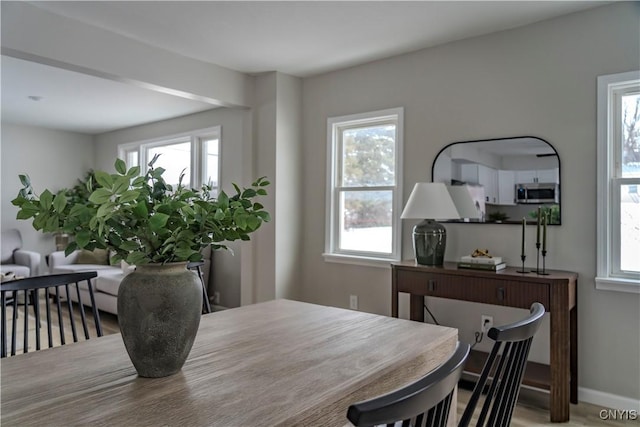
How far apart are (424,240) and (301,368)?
6.58 ft

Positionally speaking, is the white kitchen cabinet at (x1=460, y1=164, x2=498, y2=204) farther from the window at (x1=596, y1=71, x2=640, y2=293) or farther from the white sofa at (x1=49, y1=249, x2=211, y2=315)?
the white sofa at (x1=49, y1=249, x2=211, y2=315)

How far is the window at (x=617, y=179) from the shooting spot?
8.91ft

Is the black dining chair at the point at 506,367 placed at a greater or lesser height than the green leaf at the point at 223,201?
lesser

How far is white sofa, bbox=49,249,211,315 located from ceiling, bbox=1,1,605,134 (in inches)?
81.0

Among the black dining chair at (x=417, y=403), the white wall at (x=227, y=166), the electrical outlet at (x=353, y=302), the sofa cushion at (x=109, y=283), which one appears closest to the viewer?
the black dining chair at (x=417, y=403)

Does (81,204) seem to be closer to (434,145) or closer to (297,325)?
(297,325)

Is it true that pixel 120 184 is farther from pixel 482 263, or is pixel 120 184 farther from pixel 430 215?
pixel 482 263

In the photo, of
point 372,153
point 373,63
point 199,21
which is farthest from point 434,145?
point 199,21

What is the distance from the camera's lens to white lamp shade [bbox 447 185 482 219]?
3230 mm

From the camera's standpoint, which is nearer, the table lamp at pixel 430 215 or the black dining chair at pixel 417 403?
the black dining chair at pixel 417 403

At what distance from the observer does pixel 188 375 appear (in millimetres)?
1198

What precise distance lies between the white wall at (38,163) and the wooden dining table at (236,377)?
607 cm

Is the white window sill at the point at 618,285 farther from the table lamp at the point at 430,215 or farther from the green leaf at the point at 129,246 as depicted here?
the green leaf at the point at 129,246

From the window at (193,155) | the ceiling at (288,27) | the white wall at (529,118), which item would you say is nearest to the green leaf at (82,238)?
the ceiling at (288,27)
